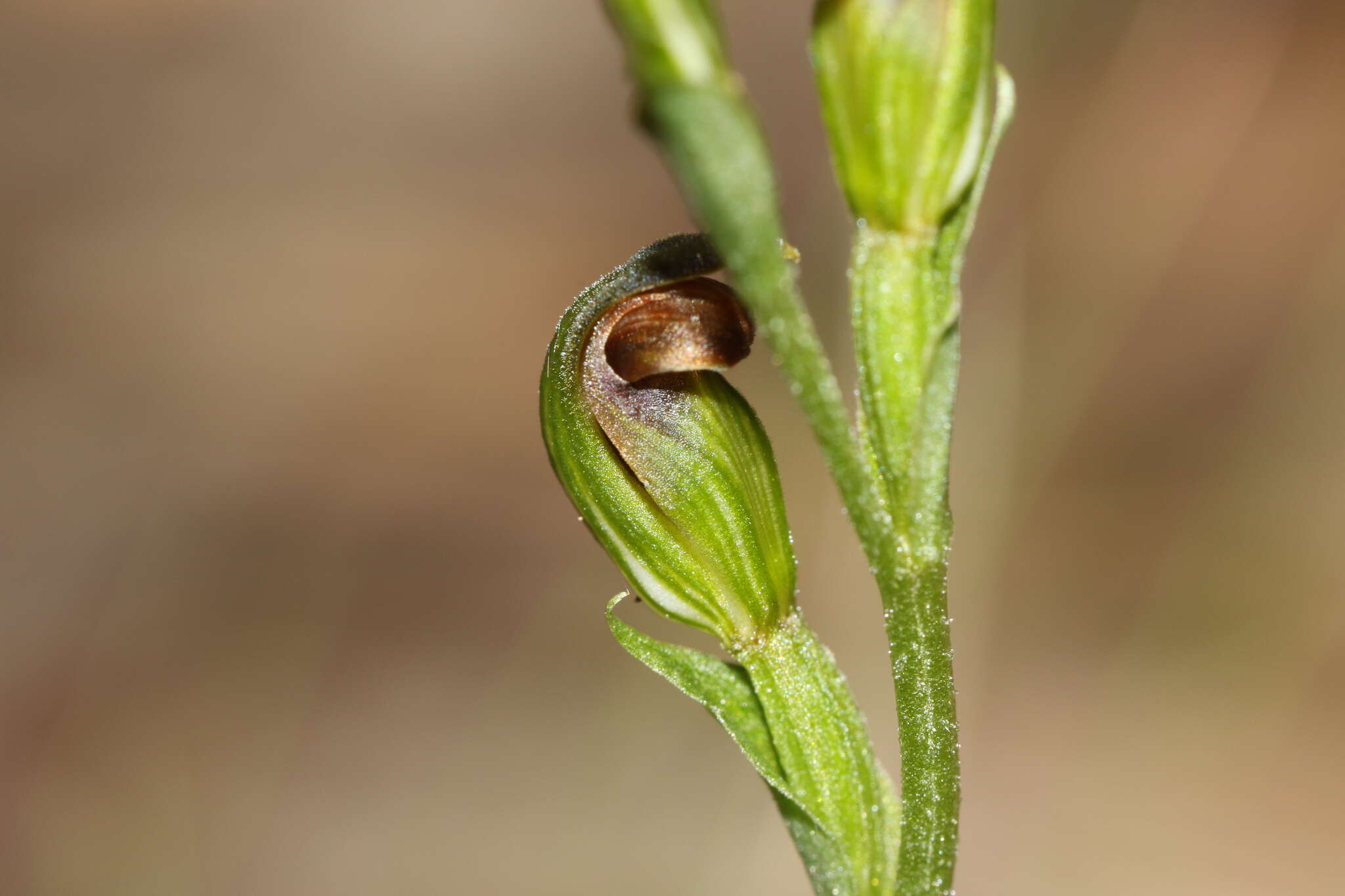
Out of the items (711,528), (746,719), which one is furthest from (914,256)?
(746,719)

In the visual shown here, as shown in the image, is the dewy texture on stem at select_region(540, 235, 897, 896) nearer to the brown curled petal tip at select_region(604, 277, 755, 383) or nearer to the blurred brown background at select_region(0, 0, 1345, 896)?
the brown curled petal tip at select_region(604, 277, 755, 383)

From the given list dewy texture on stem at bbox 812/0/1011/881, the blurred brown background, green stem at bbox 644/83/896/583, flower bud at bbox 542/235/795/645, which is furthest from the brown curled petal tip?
the blurred brown background

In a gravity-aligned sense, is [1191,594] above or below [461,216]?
below

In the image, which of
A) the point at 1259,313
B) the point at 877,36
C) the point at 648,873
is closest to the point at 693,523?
the point at 877,36

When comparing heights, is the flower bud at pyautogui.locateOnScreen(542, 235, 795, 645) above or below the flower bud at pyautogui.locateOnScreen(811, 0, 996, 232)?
below

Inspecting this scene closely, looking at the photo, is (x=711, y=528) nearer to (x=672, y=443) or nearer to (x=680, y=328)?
(x=672, y=443)

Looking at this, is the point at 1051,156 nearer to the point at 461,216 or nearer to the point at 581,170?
the point at 581,170

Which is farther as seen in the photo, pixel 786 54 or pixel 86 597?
pixel 786 54

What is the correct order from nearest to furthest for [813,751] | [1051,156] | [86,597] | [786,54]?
[813,751] < [86,597] < [1051,156] < [786,54]
